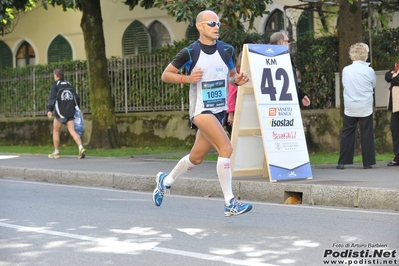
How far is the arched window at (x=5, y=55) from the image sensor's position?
30.9 metres

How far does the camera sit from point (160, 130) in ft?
68.5

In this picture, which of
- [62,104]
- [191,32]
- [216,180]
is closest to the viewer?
[216,180]

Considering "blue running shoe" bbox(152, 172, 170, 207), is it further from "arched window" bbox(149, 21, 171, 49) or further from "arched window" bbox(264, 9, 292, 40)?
"arched window" bbox(149, 21, 171, 49)

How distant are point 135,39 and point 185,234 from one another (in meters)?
19.3

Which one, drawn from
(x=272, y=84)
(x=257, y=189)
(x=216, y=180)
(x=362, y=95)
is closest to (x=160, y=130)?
(x=362, y=95)

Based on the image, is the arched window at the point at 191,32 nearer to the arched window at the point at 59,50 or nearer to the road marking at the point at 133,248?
the arched window at the point at 59,50

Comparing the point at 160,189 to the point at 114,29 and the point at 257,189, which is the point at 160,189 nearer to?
the point at 257,189

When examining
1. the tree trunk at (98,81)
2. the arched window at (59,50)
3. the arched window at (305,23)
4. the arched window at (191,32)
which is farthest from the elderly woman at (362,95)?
the arched window at (59,50)

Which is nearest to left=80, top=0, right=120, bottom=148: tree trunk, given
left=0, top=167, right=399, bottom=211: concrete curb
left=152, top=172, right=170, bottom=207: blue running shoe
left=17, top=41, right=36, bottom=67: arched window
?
left=0, top=167, right=399, bottom=211: concrete curb

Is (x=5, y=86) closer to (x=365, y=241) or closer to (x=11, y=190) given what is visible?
(x=11, y=190)

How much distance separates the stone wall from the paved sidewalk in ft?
8.39

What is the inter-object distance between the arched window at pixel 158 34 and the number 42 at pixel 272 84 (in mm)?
14615

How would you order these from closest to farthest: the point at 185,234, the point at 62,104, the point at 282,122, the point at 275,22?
the point at 185,234
the point at 282,122
the point at 62,104
the point at 275,22

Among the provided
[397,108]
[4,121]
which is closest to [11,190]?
[397,108]
